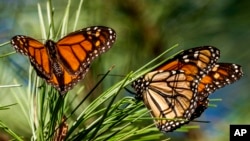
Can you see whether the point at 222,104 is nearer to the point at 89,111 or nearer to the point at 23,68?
the point at 23,68

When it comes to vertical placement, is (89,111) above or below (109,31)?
below

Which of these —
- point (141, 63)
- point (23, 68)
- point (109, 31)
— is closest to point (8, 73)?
point (23, 68)

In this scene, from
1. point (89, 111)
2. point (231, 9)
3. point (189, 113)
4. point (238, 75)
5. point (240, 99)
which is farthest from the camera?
point (240, 99)

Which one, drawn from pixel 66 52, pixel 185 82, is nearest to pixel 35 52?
pixel 66 52

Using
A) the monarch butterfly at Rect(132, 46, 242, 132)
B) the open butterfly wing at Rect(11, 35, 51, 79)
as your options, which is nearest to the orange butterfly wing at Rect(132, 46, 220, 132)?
the monarch butterfly at Rect(132, 46, 242, 132)

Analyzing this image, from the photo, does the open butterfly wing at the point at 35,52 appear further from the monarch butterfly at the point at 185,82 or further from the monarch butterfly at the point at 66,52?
the monarch butterfly at the point at 185,82

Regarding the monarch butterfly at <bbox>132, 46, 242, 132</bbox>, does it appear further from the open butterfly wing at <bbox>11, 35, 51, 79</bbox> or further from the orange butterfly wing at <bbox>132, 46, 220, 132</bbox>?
the open butterfly wing at <bbox>11, 35, 51, 79</bbox>

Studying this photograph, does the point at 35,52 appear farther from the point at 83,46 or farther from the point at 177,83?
the point at 177,83
